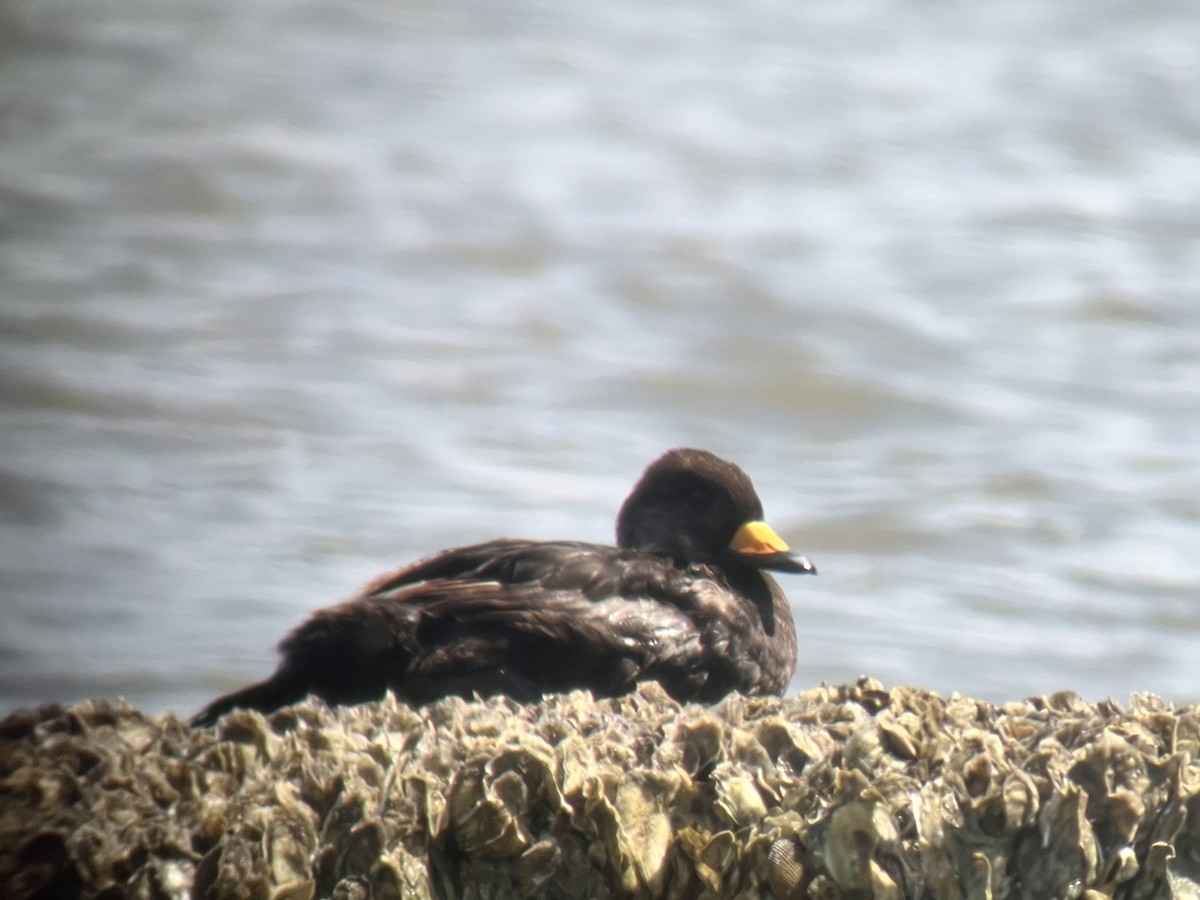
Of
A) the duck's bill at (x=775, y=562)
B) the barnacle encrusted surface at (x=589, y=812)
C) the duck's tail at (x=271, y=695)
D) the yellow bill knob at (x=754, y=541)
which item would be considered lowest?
the barnacle encrusted surface at (x=589, y=812)

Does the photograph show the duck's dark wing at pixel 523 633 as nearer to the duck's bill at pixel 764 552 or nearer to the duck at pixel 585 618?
the duck at pixel 585 618

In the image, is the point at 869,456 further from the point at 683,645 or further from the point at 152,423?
the point at 683,645

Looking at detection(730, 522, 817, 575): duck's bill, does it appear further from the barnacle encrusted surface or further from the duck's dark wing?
the barnacle encrusted surface

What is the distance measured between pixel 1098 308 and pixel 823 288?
→ 78.7 inches

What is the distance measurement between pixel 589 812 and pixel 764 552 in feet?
8.42

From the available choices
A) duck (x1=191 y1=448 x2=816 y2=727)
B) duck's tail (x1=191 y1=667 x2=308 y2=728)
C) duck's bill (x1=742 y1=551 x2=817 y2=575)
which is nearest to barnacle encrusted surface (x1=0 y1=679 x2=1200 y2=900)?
duck (x1=191 y1=448 x2=816 y2=727)

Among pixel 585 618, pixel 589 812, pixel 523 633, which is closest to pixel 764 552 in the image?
pixel 585 618

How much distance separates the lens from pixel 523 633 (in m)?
4.71

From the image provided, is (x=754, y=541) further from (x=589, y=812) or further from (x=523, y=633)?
(x=589, y=812)

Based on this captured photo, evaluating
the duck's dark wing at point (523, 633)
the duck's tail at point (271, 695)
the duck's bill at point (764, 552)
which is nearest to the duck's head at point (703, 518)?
the duck's bill at point (764, 552)

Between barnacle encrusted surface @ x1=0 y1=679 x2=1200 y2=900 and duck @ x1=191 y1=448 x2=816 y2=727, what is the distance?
0.89 metres

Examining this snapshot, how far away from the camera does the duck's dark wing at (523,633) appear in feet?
14.7

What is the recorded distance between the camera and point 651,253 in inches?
531

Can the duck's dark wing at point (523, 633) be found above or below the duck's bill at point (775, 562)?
below
